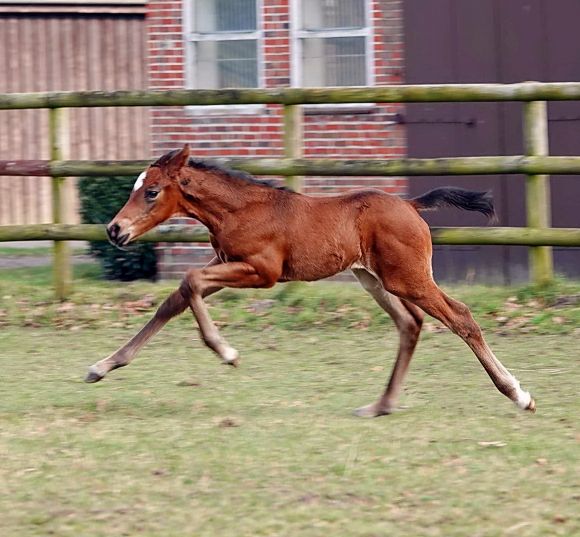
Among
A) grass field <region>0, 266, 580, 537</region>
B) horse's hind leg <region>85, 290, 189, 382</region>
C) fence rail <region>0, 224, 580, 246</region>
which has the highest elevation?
fence rail <region>0, 224, 580, 246</region>

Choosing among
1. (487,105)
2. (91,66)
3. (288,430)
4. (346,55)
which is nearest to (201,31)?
(346,55)

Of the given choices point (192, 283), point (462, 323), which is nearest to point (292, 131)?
point (192, 283)

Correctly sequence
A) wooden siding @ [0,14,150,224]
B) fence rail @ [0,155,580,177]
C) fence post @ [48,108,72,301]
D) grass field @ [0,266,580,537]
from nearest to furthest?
grass field @ [0,266,580,537]
fence rail @ [0,155,580,177]
fence post @ [48,108,72,301]
wooden siding @ [0,14,150,224]

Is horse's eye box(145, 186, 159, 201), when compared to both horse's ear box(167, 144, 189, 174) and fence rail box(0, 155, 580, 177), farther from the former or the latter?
fence rail box(0, 155, 580, 177)

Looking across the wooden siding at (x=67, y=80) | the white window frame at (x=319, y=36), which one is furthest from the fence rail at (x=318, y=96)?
the wooden siding at (x=67, y=80)

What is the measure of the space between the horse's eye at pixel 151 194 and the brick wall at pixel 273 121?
5003 mm

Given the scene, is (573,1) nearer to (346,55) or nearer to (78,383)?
(346,55)

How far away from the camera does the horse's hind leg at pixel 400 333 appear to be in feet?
22.1

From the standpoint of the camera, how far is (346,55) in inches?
470

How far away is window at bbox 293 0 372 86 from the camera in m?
11.9

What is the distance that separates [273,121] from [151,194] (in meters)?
5.31

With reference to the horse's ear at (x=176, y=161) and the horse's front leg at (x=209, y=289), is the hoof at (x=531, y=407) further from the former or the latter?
the horse's ear at (x=176, y=161)

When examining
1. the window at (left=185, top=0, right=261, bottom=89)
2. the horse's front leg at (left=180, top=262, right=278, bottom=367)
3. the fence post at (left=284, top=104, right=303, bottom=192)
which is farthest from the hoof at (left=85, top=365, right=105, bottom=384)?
the window at (left=185, top=0, right=261, bottom=89)

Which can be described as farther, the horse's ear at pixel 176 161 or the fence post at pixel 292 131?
the fence post at pixel 292 131
